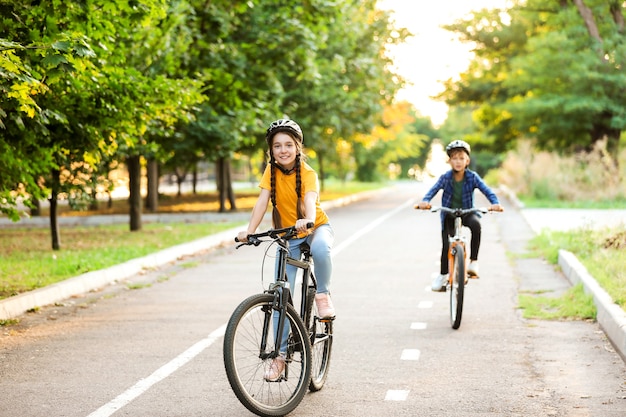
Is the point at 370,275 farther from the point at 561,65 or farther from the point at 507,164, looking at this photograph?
the point at 507,164

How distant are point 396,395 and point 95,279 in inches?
278

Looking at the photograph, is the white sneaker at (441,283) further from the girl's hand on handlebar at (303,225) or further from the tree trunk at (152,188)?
the tree trunk at (152,188)

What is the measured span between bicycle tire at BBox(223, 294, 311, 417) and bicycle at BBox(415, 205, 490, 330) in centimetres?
333

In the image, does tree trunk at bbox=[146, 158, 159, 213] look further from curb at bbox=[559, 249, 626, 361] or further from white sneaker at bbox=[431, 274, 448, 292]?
white sneaker at bbox=[431, 274, 448, 292]

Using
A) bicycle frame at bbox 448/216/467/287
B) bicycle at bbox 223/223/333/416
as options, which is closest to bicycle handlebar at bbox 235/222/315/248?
bicycle at bbox 223/223/333/416

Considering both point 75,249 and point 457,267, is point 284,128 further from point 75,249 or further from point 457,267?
point 75,249

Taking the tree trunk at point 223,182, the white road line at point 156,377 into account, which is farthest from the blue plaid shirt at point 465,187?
the tree trunk at point 223,182

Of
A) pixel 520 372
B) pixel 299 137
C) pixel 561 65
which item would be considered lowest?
pixel 520 372

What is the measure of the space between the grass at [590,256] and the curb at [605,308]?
8 cm

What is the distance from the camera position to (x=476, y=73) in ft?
176

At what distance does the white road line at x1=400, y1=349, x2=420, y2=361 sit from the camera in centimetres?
819

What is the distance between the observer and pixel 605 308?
9.40 metres

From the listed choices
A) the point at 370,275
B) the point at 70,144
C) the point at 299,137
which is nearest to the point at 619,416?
the point at 299,137

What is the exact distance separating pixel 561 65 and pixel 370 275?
23.2 metres
